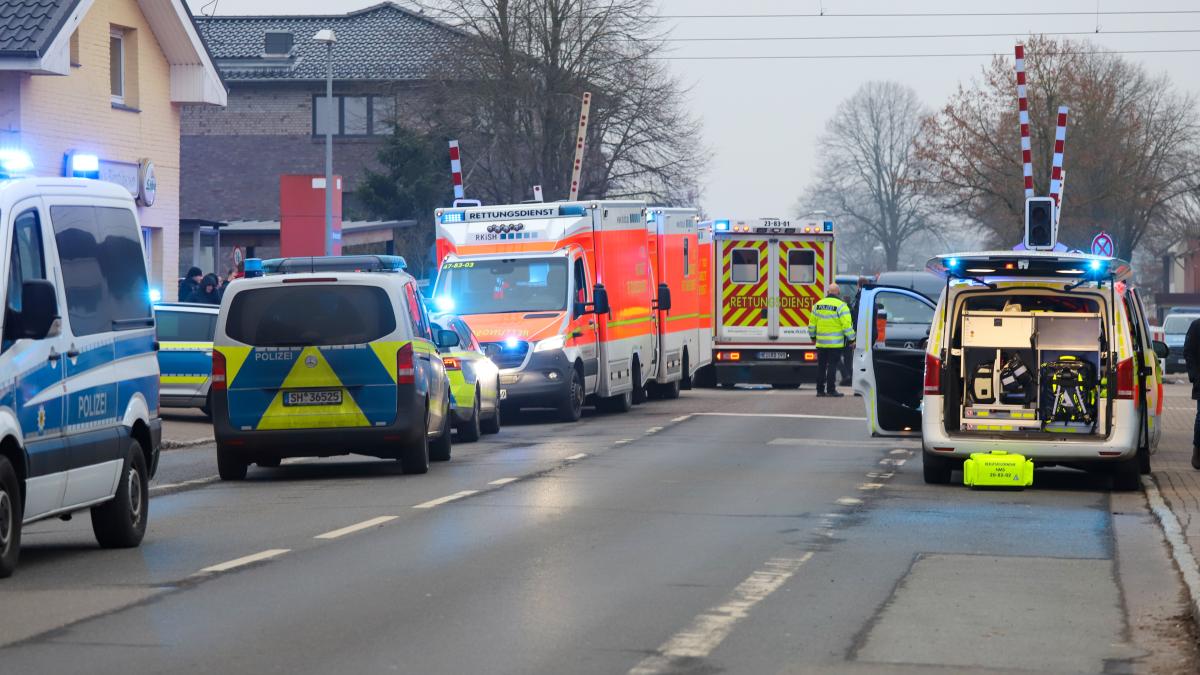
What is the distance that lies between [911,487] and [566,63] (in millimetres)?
39104

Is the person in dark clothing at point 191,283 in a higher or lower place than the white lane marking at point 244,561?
higher

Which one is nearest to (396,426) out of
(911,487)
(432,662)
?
(911,487)

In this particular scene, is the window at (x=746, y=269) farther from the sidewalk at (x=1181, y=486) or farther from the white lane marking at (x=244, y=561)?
the white lane marking at (x=244, y=561)

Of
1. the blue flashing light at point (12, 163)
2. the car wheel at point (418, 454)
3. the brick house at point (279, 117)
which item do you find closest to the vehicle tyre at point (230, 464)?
the car wheel at point (418, 454)

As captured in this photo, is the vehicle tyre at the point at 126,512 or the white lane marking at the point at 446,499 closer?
the vehicle tyre at the point at 126,512

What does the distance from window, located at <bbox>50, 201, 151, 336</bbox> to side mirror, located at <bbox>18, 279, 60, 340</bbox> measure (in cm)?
83

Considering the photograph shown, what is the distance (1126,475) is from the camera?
1653cm

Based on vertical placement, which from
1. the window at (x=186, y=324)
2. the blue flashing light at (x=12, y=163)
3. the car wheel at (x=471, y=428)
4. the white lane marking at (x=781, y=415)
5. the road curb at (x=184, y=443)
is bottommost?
the white lane marking at (x=781, y=415)

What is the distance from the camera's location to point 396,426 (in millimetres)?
17156

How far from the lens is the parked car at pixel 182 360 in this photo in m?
26.4

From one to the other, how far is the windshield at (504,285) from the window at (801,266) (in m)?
10.3

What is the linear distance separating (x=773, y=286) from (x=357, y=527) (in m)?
23.2

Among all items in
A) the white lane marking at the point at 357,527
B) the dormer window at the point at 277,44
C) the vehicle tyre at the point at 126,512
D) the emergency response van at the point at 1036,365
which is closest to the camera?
the vehicle tyre at the point at 126,512

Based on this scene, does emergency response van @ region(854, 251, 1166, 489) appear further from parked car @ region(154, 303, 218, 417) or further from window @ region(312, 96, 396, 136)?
window @ region(312, 96, 396, 136)
